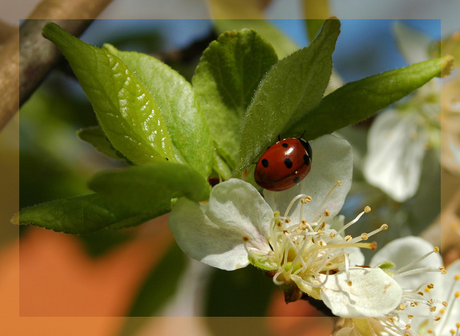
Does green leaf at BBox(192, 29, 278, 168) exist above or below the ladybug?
above

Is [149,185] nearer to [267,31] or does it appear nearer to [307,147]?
[307,147]

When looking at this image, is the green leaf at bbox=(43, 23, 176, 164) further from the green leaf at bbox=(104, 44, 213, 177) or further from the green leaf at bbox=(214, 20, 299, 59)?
the green leaf at bbox=(214, 20, 299, 59)

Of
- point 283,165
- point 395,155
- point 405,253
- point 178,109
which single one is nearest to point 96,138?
point 178,109

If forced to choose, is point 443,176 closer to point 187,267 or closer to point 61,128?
point 187,267

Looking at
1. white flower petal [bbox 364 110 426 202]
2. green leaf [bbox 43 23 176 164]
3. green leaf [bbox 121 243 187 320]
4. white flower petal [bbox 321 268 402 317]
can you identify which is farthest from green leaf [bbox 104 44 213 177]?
green leaf [bbox 121 243 187 320]

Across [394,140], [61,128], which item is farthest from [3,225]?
[394,140]

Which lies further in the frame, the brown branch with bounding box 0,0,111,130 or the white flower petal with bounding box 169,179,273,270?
the brown branch with bounding box 0,0,111,130
